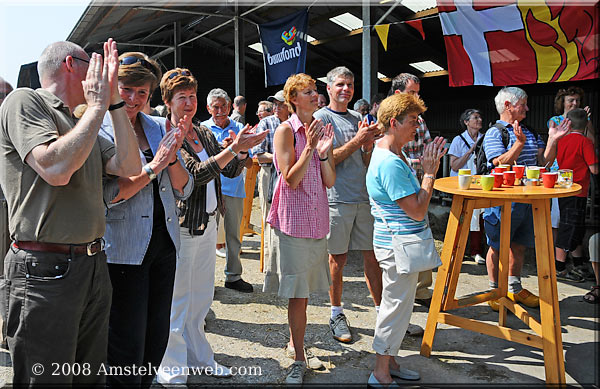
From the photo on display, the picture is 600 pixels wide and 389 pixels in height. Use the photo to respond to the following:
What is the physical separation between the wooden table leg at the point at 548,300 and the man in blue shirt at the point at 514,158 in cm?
83

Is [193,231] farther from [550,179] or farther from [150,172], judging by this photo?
[550,179]

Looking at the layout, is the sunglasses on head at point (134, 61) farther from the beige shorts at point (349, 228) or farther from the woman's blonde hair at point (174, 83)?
the beige shorts at point (349, 228)

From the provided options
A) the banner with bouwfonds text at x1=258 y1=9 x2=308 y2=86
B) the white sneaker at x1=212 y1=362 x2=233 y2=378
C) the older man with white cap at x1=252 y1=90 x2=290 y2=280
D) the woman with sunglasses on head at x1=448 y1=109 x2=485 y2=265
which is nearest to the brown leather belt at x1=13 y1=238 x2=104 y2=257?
the older man with white cap at x1=252 y1=90 x2=290 y2=280

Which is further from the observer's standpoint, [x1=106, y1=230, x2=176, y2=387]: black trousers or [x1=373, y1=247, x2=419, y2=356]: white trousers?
[x1=373, y1=247, x2=419, y2=356]: white trousers

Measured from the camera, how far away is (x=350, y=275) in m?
5.18

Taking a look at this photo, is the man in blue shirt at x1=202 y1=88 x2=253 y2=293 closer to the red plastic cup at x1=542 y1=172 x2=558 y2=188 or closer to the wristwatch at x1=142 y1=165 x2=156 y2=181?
the wristwatch at x1=142 y1=165 x2=156 y2=181

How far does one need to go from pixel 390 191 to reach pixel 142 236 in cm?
133

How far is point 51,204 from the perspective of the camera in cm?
175

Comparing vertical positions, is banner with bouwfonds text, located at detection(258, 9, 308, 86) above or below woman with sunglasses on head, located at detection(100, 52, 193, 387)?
above

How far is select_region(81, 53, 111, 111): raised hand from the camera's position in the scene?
67.5 inches

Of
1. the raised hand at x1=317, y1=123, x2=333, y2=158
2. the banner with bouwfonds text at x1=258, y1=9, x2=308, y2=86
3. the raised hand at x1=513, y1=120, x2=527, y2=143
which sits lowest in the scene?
the raised hand at x1=317, y1=123, x2=333, y2=158

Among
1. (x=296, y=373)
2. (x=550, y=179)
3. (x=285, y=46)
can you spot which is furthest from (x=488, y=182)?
(x=285, y=46)

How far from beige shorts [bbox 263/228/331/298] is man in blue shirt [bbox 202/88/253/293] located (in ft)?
5.79

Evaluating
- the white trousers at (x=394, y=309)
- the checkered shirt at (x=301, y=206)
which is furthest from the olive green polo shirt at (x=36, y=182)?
the white trousers at (x=394, y=309)
